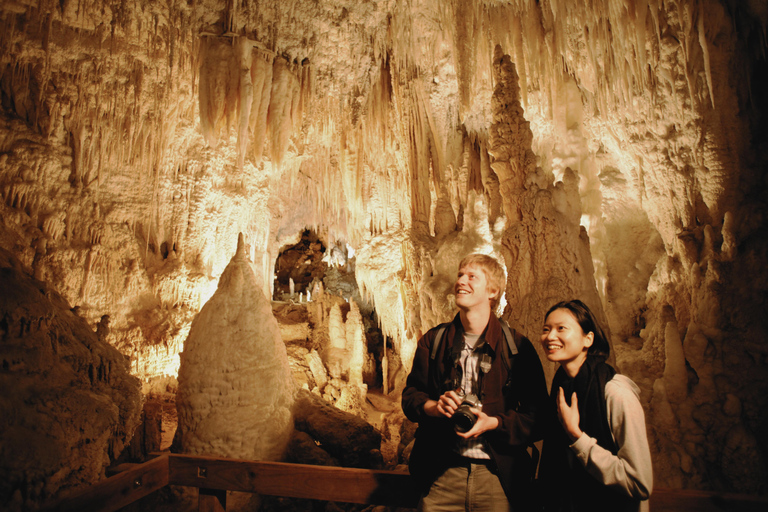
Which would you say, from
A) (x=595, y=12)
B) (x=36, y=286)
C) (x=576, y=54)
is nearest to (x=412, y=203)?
(x=576, y=54)

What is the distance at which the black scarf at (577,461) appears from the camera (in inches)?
55.4

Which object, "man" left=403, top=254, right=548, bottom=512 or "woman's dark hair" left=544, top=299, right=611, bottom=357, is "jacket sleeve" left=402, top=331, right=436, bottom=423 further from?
"woman's dark hair" left=544, top=299, right=611, bottom=357

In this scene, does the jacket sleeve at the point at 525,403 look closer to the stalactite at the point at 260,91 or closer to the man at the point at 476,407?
the man at the point at 476,407

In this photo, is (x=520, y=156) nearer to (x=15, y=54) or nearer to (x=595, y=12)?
(x=595, y=12)

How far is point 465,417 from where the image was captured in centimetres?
152

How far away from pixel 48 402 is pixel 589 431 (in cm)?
280

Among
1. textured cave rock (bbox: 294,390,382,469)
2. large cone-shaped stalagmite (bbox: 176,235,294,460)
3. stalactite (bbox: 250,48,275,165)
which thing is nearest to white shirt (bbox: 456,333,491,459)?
large cone-shaped stalagmite (bbox: 176,235,294,460)

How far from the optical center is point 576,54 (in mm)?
6883

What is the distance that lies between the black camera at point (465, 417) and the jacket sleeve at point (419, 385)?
200 millimetres

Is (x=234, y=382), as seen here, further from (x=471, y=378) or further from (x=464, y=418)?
(x=464, y=418)

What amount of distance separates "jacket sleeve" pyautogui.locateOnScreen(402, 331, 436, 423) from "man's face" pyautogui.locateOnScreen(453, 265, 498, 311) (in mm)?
221

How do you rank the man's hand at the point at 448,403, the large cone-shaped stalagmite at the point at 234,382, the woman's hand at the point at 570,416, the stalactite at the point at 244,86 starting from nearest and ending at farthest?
the woman's hand at the point at 570,416
the man's hand at the point at 448,403
the large cone-shaped stalagmite at the point at 234,382
the stalactite at the point at 244,86

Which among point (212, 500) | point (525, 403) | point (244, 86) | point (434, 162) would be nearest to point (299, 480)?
point (212, 500)

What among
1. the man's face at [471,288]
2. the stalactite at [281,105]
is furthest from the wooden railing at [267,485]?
the stalactite at [281,105]
